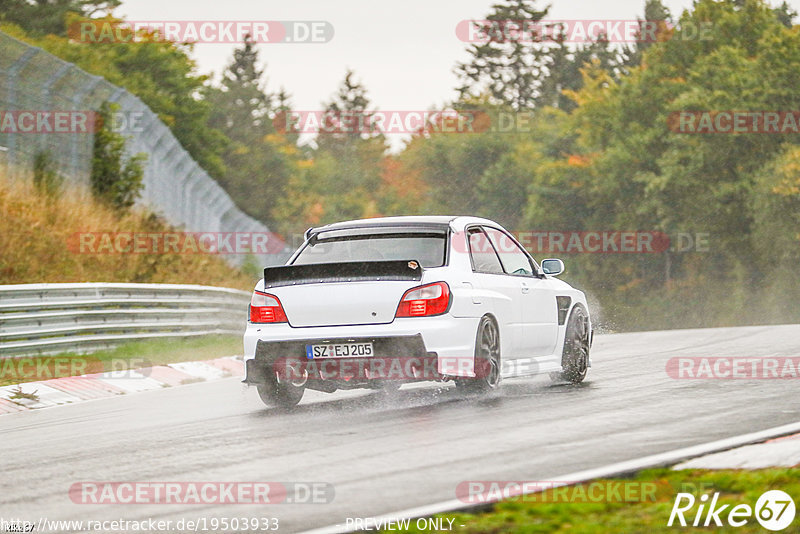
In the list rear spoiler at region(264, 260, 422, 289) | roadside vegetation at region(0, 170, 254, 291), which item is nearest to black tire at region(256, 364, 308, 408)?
rear spoiler at region(264, 260, 422, 289)

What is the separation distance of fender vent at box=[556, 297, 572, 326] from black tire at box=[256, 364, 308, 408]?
271cm

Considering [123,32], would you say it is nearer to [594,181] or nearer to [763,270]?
[594,181]

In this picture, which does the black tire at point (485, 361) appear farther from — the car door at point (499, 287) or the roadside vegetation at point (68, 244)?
the roadside vegetation at point (68, 244)

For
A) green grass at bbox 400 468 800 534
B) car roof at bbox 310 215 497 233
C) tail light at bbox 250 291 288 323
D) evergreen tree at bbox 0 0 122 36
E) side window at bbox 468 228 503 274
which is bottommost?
green grass at bbox 400 468 800 534

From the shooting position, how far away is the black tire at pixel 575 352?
12039mm

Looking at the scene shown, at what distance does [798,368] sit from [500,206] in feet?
261

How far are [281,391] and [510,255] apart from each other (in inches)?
102

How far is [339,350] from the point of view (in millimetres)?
9828

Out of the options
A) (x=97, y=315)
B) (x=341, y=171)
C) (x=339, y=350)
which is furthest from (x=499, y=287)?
(x=341, y=171)

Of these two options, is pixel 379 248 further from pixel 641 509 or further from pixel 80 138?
pixel 80 138

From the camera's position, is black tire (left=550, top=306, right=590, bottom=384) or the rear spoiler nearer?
the rear spoiler

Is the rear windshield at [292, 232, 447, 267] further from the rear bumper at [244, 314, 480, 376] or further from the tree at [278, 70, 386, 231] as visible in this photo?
the tree at [278, 70, 386, 231]

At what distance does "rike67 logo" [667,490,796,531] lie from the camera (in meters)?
5.50

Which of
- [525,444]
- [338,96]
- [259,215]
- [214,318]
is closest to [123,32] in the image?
[259,215]
